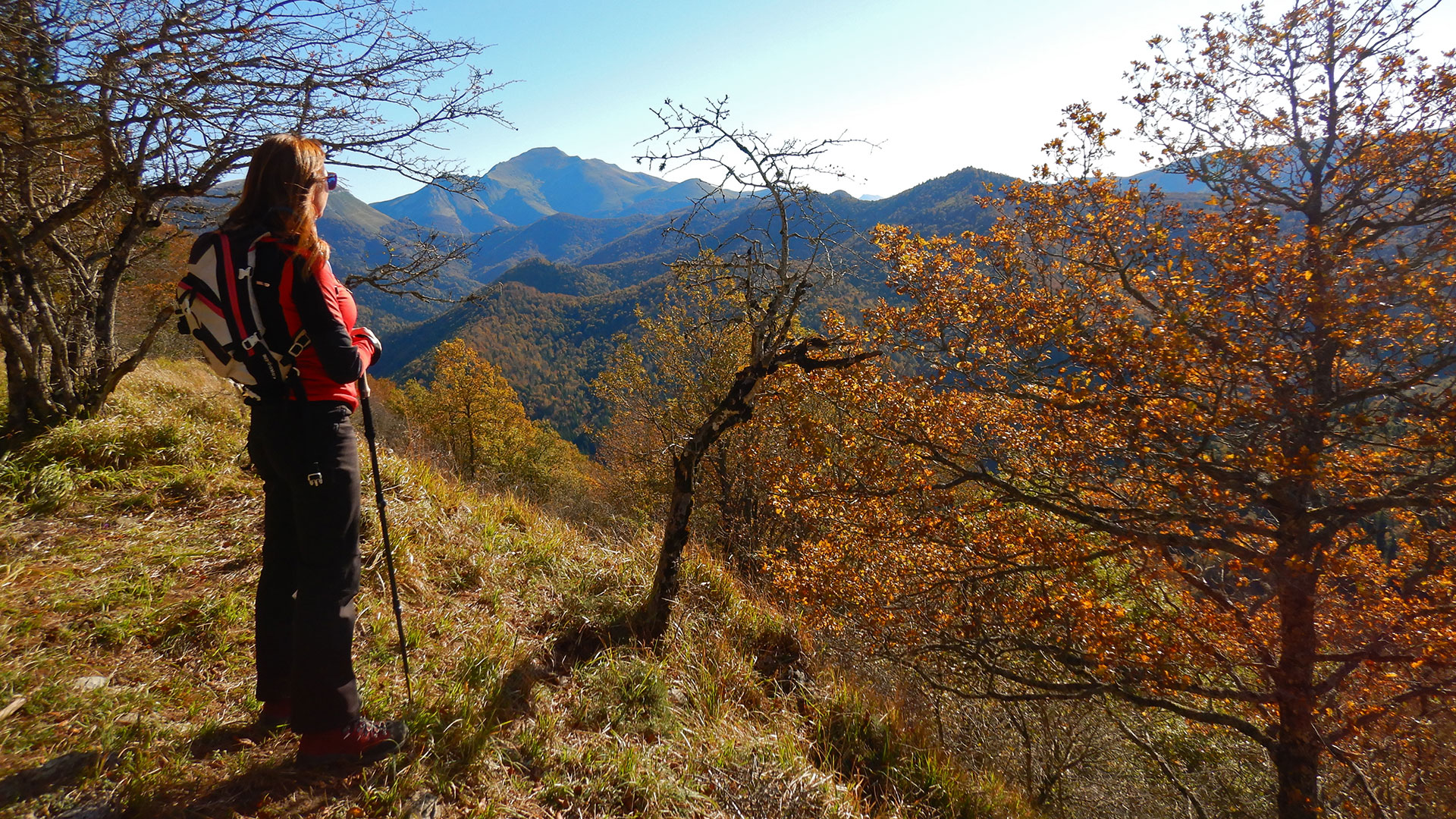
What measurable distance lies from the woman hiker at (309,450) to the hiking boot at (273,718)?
214 mm

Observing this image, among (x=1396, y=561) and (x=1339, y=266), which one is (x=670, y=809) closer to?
(x=1339, y=266)

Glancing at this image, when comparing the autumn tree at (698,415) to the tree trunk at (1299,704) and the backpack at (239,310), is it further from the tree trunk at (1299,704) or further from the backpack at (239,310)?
the backpack at (239,310)

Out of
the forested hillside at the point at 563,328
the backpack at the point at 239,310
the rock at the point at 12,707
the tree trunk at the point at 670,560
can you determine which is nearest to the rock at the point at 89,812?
the rock at the point at 12,707

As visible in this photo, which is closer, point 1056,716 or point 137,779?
point 137,779

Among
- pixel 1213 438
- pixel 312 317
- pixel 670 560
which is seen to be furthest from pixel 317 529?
pixel 1213 438

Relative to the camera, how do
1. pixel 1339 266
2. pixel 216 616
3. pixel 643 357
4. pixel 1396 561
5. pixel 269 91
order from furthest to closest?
pixel 643 357
pixel 1396 561
pixel 1339 266
pixel 269 91
pixel 216 616

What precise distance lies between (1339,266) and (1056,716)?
Result: 8.62 meters

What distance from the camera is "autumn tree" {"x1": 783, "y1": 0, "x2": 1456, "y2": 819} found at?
16.2 feet

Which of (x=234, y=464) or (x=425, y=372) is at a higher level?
(x=234, y=464)

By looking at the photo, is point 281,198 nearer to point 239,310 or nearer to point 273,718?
point 239,310

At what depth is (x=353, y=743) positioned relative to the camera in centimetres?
199

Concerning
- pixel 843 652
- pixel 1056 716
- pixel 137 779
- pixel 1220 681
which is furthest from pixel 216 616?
pixel 1056 716

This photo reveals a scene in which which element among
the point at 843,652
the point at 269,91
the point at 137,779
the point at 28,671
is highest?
the point at 269,91

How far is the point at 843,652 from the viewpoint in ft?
15.4
